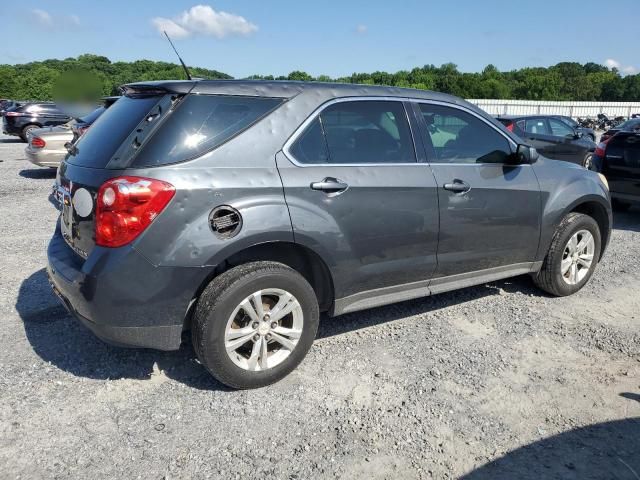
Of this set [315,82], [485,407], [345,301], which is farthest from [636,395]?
[315,82]

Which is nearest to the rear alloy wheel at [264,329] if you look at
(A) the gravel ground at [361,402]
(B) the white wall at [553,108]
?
(A) the gravel ground at [361,402]

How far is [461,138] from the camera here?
4188 mm

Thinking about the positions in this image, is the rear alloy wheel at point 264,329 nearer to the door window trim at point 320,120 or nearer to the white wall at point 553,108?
the door window trim at point 320,120

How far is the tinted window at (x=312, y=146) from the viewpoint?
3.33 m

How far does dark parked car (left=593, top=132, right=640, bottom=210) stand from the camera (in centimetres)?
786

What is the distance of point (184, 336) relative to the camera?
158 inches

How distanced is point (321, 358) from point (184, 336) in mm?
1067

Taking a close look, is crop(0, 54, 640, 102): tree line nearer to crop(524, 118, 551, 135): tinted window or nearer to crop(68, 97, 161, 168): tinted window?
crop(524, 118, 551, 135): tinted window

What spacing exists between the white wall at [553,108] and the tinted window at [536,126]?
3033 centimetres

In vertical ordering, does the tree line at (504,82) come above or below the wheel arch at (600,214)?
above

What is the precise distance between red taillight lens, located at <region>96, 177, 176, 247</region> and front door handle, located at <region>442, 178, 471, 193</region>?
6.51ft

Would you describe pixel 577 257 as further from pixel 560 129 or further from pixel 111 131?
pixel 560 129

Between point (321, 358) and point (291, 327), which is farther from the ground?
point (291, 327)

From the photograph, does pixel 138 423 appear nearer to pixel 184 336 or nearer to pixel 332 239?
pixel 184 336
